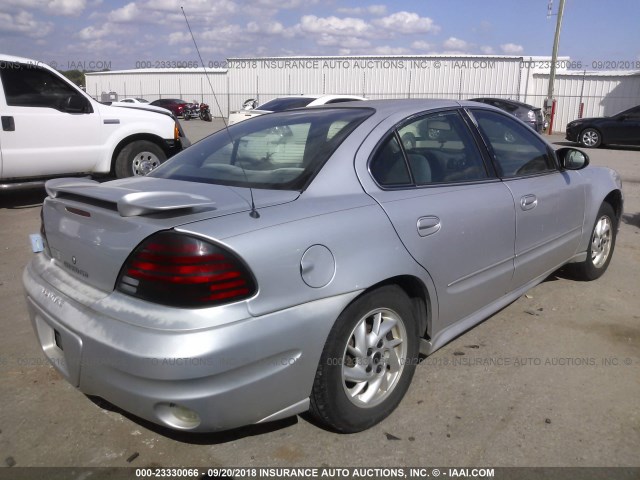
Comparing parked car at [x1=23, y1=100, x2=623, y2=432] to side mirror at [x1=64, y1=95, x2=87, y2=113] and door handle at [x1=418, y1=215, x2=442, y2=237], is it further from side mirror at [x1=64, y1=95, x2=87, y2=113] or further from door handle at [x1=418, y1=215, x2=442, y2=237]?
side mirror at [x1=64, y1=95, x2=87, y2=113]

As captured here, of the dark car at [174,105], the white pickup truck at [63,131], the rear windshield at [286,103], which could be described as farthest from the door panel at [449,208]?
the dark car at [174,105]

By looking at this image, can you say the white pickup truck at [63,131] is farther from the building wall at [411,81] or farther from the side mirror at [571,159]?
the building wall at [411,81]

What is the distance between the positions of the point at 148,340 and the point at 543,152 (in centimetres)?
315

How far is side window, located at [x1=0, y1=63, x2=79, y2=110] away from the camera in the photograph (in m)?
6.75

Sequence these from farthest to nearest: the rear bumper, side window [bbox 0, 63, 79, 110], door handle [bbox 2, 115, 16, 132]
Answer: side window [bbox 0, 63, 79, 110] → door handle [bbox 2, 115, 16, 132] → the rear bumper

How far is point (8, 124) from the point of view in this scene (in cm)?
668

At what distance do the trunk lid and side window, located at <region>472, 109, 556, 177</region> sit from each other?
1688 millimetres

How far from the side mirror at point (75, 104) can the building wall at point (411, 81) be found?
19.6 m

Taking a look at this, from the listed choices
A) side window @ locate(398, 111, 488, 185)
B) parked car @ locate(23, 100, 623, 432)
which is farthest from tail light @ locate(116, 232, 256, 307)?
side window @ locate(398, 111, 488, 185)

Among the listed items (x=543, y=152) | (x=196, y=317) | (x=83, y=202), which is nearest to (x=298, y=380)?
(x=196, y=317)

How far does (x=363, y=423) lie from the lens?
101 inches

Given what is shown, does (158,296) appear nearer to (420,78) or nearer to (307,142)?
(307,142)

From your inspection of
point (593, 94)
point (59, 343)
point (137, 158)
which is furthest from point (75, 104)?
point (593, 94)

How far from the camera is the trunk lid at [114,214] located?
2123 millimetres
